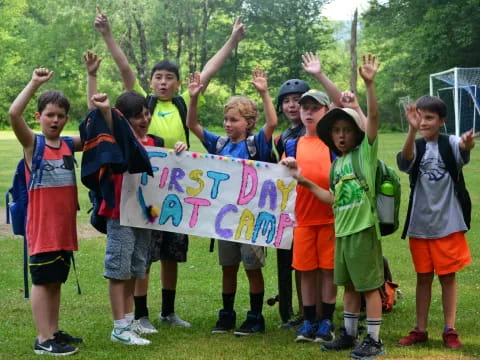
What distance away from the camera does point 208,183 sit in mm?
7133

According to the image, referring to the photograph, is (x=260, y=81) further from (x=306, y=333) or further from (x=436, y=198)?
(x=306, y=333)

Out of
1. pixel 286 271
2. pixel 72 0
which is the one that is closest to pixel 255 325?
pixel 286 271

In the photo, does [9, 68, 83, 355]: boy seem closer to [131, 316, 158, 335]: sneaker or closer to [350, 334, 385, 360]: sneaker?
[131, 316, 158, 335]: sneaker

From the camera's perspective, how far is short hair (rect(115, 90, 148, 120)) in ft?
22.0

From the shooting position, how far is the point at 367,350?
19.7 feet

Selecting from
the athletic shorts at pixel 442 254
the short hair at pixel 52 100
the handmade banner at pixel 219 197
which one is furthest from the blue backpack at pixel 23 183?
the athletic shorts at pixel 442 254

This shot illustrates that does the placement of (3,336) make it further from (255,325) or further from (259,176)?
(259,176)

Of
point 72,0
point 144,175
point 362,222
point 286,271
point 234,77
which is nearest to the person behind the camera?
point 362,222

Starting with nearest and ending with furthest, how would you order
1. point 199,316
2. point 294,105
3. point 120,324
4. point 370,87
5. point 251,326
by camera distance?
point 370,87, point 120,324, point 251,326, point 294,105, point 199,316

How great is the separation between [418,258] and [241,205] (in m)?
1.57

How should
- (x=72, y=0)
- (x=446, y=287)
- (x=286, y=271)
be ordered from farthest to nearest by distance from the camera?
1. (x=72, y=0)
2. (x=286, y=271)
3. (x=446, y=287)

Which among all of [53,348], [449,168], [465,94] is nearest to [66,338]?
[53,348]

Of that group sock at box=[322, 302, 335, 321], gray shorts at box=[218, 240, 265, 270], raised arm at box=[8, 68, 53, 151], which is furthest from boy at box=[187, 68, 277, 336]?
raised arm at box=[8, 68, 53, 151]

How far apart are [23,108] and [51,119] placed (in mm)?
294
